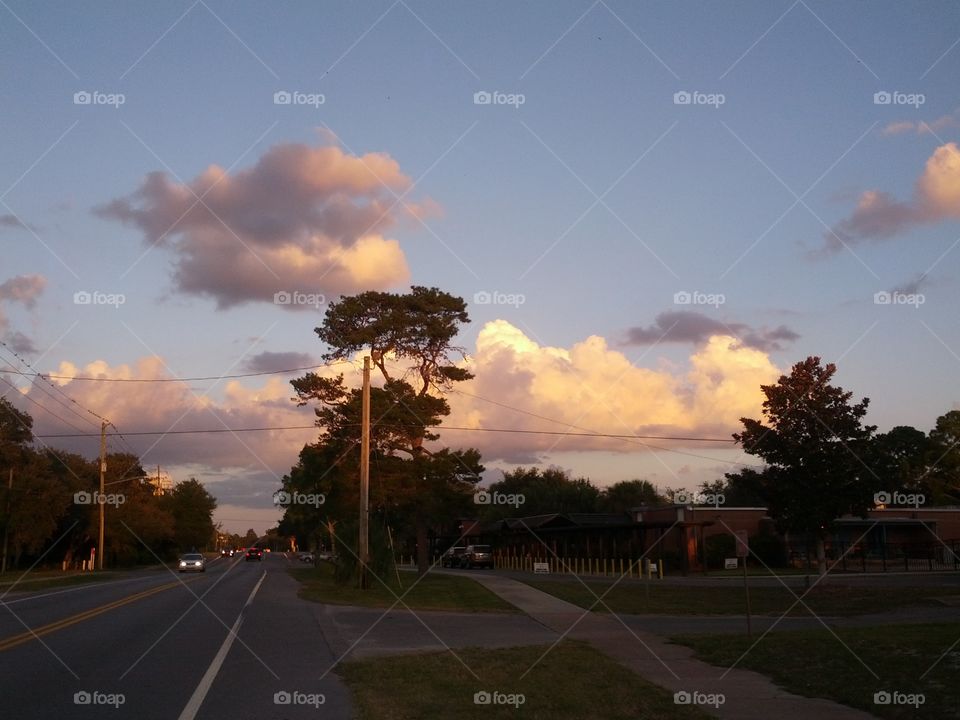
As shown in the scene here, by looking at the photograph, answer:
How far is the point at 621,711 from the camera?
1030 cm

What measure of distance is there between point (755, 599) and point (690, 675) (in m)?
16.2

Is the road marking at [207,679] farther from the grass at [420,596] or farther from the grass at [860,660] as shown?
the grass at [420,596]

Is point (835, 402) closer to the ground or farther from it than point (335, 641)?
farther from it

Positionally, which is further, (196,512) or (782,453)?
(196,512)

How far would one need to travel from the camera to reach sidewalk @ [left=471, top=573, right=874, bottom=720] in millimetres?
10320

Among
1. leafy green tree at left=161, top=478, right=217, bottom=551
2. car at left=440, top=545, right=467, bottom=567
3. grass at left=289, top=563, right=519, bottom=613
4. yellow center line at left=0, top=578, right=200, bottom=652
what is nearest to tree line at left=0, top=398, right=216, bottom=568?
leafy green tree at left=161, top=478, right=217, bottom=551

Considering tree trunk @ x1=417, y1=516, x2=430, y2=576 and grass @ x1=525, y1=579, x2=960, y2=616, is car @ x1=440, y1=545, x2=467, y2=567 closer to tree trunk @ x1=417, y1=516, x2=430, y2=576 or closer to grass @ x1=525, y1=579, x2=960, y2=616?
tree trunk @ x1=417, y1=516, x2=430, y2=576

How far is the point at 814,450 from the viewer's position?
29719 mm

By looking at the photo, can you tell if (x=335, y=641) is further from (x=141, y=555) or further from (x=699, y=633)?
(x=141, y=555)

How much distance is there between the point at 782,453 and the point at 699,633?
1270 centimetres

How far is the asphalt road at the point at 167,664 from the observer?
10.5 meters

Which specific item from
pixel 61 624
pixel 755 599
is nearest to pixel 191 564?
pixel 755 599

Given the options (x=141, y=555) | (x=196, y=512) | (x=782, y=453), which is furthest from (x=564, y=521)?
(x=196, y=512)

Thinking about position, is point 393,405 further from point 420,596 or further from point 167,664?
point 167,664
